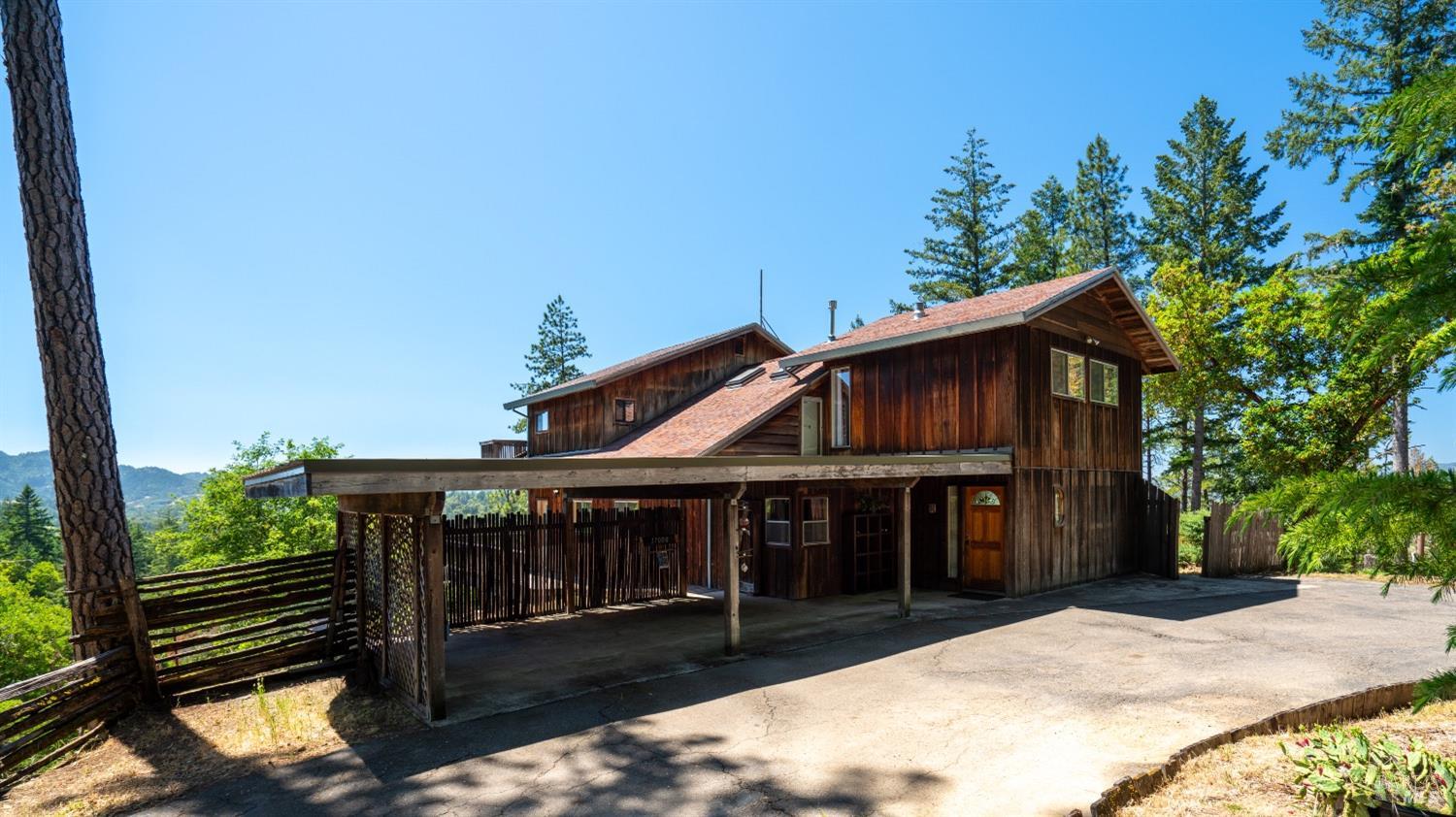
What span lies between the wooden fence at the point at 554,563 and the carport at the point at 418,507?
240 cm

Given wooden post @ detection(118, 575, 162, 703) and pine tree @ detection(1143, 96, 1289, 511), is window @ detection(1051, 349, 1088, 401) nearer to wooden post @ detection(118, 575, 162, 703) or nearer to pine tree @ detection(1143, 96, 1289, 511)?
wooden post @ detection(118, 575, 162, 703)

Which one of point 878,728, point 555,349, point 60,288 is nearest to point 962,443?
point 878,728

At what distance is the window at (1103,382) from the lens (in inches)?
584

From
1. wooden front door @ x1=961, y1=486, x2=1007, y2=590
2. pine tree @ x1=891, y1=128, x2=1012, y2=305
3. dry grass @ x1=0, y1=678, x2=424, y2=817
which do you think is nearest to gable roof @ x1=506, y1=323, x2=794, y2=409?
wooden front door @ x1=961, y1=486, x2=1007, y2=590

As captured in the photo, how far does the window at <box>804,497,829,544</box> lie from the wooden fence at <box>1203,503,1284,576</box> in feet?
29.5

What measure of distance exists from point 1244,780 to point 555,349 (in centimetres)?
4022

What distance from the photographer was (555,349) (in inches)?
1660

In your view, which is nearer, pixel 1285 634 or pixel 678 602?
pixel 1285 634

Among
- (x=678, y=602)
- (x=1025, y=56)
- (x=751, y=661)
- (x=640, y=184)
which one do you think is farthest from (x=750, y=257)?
(x=751, y=661)

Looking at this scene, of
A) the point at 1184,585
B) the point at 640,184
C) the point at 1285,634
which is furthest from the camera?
the point at 640,184

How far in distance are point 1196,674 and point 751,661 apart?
15.8ft

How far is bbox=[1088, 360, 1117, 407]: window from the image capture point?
14841 mm

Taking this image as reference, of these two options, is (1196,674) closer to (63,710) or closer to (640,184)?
(63,710)

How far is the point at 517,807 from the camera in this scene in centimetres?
479
